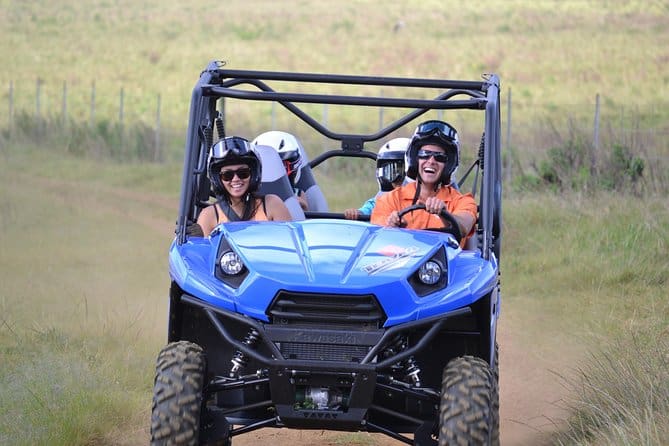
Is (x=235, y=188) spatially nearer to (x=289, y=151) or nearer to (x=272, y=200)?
(x=272, y=200)

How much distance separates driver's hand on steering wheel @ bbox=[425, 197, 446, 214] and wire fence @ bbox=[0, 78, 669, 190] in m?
8.73

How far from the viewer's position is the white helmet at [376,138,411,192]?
8500 mm

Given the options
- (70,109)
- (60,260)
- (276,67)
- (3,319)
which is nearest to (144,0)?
(276,67)

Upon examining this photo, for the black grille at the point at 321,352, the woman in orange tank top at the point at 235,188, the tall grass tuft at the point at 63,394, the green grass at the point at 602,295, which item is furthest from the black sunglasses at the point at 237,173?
the green grass at the point at 602,295

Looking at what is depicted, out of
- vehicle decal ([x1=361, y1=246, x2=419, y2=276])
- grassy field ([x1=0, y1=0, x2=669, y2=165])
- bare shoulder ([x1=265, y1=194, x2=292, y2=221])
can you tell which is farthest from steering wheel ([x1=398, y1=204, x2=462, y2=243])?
grassy field ([x1=0, y1=0, x2=669, y2=165])

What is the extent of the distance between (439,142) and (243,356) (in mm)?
1898

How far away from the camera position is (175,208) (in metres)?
18.8

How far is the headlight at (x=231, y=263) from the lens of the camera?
5.62 meters

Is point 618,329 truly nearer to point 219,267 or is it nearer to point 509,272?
point 509,272

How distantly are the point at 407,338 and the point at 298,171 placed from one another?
3585 millimetres

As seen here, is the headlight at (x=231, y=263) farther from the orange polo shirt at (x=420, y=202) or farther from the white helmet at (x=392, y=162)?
the white helmet at (x=392, y=162)

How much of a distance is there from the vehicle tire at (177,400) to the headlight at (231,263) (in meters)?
0.40

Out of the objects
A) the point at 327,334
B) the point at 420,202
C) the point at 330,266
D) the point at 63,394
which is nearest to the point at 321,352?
the point at 327,334

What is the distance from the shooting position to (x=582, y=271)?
11.7 m
